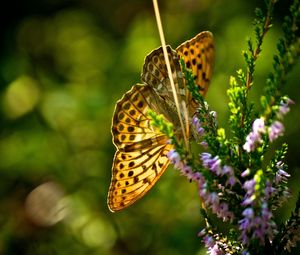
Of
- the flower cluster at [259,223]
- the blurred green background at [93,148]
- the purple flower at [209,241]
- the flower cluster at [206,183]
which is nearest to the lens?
the flower cluster at [259,223]

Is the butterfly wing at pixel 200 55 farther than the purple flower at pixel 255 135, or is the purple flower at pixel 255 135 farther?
the butterfly wing at pixel 200 55

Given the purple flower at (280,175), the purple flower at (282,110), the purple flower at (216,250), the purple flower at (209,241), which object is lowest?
the purple flower at (216,250)

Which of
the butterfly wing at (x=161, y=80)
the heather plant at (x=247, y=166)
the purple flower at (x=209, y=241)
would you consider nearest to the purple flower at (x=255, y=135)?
the heather plant at (x=247, y=166)

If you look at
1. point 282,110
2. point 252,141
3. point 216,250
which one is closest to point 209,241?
point 216,250

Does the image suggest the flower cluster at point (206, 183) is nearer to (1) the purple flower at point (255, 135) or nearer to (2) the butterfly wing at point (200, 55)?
(1) the purple flower at point (255, 135)

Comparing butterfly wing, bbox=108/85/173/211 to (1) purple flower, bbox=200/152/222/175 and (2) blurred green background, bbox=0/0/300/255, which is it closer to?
(1) purple flower, bbox=200/152/222/175

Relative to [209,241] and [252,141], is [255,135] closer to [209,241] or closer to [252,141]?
[252,141]

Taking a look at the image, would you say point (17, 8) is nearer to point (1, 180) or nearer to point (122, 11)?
point (122, 11)
